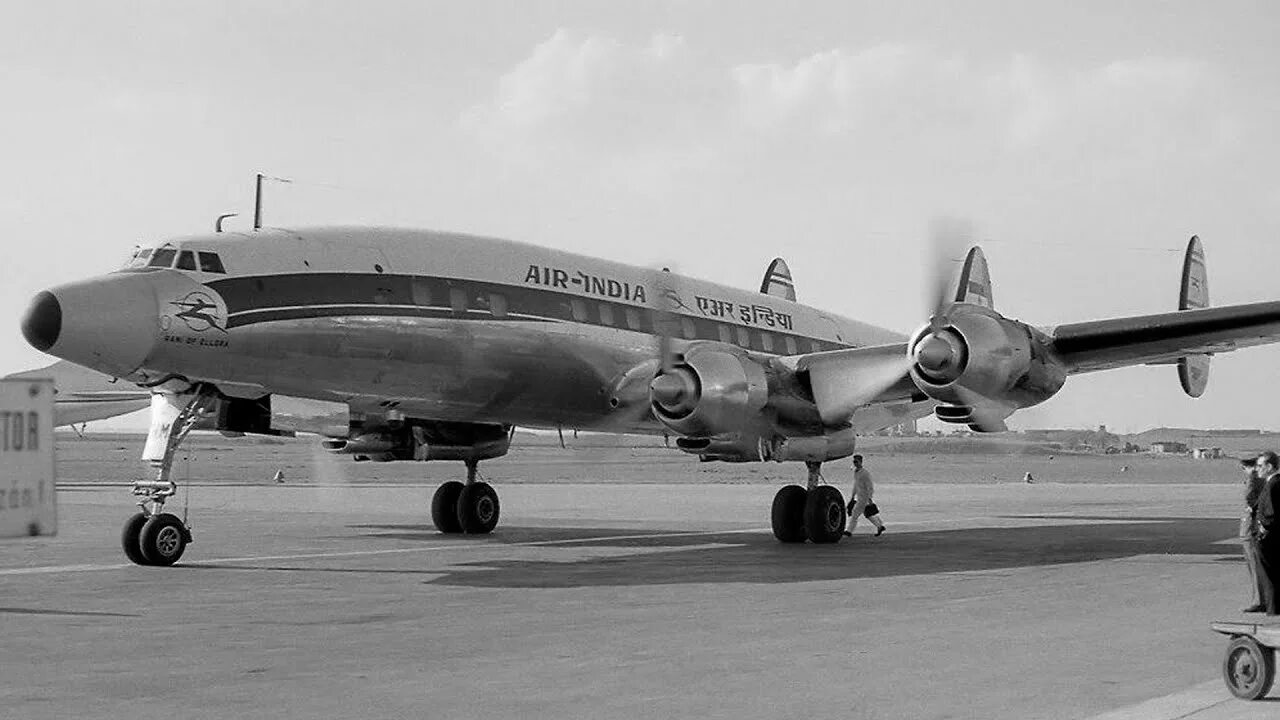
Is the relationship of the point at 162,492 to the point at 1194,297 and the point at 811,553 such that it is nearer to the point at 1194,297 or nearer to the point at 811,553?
the point at 811,553

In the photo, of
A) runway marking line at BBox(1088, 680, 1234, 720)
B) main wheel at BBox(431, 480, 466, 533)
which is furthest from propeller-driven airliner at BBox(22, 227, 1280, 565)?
runway marking line at BBox(1088, 680, 1234, 720)

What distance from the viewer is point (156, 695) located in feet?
26.8

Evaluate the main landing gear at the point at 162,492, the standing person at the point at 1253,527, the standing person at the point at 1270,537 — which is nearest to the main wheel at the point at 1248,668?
A: the standing person at the point at 1270,537

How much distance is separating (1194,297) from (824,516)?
9.80 m

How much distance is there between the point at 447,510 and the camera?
77.3ft

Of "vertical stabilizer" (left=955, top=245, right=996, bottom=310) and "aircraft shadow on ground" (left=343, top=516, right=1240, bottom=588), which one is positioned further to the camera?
"vertical stabilizer" (left=955, top=245, right=996, bottom=310)

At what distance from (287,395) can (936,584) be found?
829 centimetres

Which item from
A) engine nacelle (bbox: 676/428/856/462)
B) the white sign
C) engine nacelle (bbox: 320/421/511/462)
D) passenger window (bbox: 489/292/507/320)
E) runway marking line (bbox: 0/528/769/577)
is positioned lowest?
runway marking line (bbox: 0/528/769/577)

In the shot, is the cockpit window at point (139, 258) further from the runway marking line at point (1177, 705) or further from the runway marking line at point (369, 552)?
the runway marking line at point (1177, 705)

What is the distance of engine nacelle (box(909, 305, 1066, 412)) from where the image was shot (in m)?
17.0

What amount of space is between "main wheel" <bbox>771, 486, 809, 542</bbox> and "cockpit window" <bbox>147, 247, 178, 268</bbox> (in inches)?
381

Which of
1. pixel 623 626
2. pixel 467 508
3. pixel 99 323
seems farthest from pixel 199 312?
pixel 467 508

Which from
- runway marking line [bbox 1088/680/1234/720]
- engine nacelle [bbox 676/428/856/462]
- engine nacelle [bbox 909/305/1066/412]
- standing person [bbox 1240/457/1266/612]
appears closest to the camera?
runway marking line [bbox 1088/680/1234/720]

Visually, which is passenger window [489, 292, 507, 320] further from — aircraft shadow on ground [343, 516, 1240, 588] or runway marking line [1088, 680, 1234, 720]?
runway marking line [1088, 680, 1234, 720]
